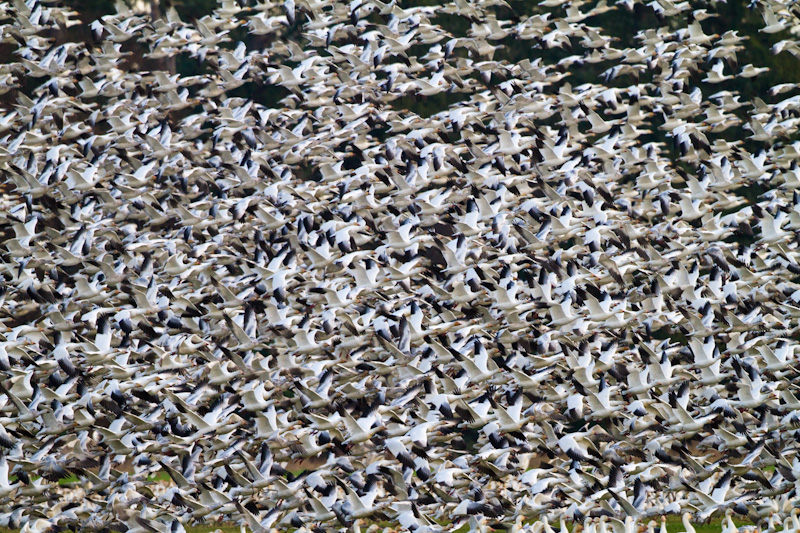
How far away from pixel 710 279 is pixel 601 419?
489 centimetres

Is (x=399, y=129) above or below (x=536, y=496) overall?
above

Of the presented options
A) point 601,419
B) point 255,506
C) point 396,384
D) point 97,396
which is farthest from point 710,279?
point 97,396

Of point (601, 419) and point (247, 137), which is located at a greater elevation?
point (247, 137)

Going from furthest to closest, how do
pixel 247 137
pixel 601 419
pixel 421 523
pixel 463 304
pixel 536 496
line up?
1. pixel 247 137
2. pixel 463 304
3. pixel 601 419
4. pixel 536 496
5. pixel 421 523

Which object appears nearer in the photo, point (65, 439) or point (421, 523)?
point (421, 523)

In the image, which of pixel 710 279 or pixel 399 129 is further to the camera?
pixel 399 129

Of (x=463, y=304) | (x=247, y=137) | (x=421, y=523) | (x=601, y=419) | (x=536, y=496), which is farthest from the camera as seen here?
(x=247, y=137)

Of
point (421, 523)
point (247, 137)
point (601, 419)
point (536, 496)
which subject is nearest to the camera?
point (421, 523)

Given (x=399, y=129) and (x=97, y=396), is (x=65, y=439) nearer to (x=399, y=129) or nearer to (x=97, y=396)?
(x=97, y=396)

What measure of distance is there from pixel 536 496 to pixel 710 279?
295 inches

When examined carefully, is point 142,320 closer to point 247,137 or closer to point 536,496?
point 247,137

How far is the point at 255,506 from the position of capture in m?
20.4

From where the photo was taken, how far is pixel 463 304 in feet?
79.6

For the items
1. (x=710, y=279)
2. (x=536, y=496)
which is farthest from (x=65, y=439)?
(x=710, y=279)
